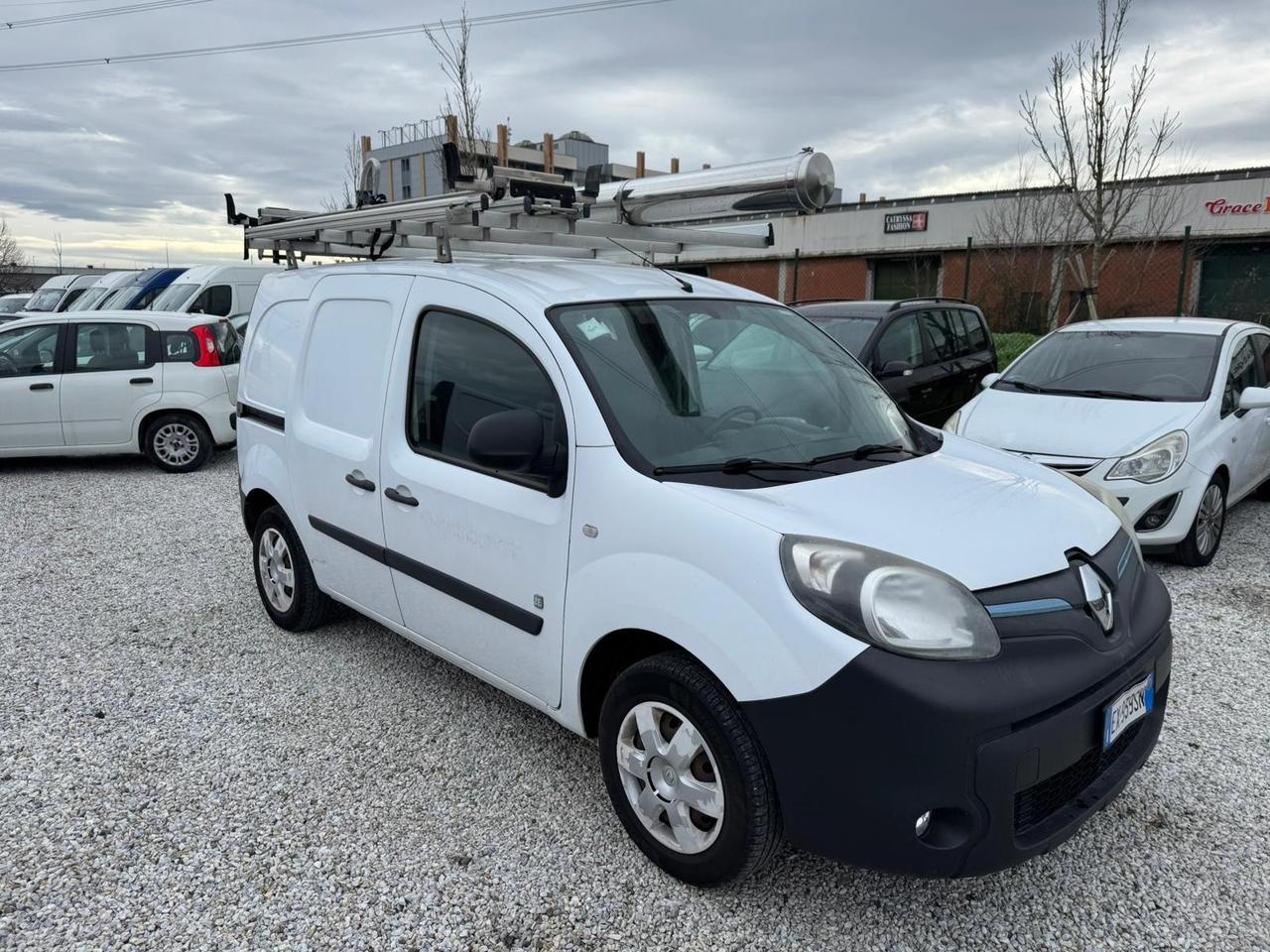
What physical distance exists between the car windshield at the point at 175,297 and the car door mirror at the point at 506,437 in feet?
42.7

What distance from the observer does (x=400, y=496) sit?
11.0 feet

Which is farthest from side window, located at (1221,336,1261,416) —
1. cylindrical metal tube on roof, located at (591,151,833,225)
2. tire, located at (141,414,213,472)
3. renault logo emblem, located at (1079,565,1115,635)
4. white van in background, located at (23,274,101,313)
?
white van in background, located at (23,274,101,313)

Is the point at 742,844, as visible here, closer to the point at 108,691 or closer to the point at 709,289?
the point at 709,289

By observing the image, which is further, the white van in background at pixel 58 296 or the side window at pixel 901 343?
the white van in background at pixel 58 296

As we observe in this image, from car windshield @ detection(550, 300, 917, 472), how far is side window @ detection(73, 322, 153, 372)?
7505 mm

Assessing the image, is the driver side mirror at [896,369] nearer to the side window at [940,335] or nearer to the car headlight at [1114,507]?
the side window at [940,335]

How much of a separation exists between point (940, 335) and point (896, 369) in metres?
1.73

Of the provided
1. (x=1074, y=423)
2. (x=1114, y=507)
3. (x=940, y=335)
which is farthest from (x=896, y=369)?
(x=1114, y=507)

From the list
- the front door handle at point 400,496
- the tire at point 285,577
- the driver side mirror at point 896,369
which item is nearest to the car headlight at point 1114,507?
the front door handle at point 400,496

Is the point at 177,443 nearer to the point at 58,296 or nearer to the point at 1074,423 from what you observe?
the point at 1074,423

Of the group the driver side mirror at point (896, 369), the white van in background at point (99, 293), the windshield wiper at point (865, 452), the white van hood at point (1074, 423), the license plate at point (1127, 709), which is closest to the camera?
the license plate at point (1127, 709)

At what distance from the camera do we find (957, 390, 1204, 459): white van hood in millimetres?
5348

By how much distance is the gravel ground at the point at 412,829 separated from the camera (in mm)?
2457

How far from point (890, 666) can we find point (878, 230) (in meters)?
28.6
